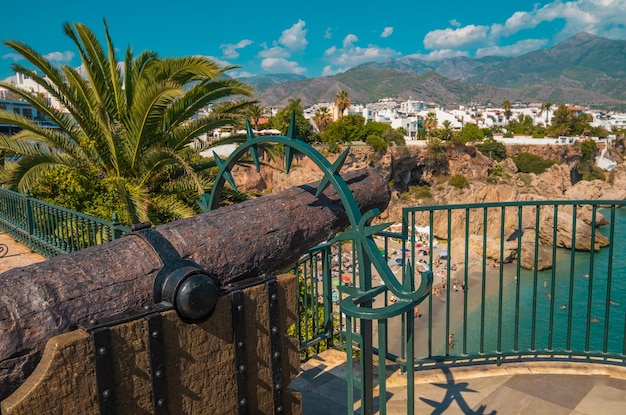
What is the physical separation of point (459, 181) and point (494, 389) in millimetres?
42680

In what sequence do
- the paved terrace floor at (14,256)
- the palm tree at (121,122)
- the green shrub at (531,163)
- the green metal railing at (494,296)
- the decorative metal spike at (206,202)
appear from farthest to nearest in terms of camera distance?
the green shrub at (531,163) < the palm tree at (121,122) < the paved terrace floor at (14,256) < the green metal railing at (494,296) < the decorative metal spike at (206,202)

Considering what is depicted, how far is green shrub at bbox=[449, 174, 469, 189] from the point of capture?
4397cm

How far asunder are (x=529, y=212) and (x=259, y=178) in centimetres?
1917

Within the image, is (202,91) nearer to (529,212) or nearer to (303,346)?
(303,346)

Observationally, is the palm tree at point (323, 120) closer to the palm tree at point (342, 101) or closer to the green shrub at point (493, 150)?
the palm tree at point (342, 101)

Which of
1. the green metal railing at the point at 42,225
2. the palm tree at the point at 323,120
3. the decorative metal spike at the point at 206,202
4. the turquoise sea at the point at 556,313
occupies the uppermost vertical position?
the palm tree at the point at 323,120

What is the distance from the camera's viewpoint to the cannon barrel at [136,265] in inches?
74.8

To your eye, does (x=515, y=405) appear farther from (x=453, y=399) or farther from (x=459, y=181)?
(x=459, y=181)

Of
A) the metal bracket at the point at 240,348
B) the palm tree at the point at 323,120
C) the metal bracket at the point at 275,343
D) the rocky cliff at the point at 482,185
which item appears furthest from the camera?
the palm tree at the point at 323,120

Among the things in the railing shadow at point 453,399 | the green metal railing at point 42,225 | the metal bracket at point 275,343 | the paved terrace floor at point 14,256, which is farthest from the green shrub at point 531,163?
the metal bracket at point 275,343

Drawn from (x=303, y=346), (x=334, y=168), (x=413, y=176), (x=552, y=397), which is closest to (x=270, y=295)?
(x=334, y=168)

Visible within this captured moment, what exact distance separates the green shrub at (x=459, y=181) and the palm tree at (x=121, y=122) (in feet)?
123

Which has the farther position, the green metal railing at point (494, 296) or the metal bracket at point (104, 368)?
the green metal railing at point (494, 296)

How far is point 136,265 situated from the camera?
2197mm
